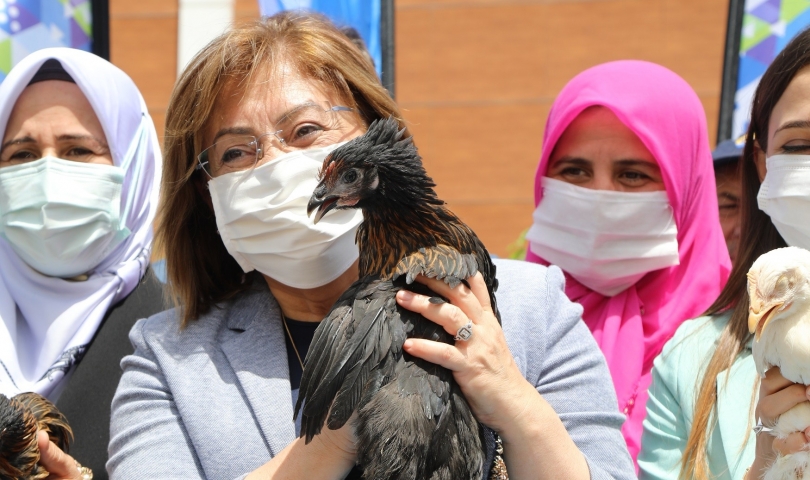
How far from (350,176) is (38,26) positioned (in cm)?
300

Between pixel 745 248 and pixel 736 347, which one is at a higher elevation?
pixel 745 248

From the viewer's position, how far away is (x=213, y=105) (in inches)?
113

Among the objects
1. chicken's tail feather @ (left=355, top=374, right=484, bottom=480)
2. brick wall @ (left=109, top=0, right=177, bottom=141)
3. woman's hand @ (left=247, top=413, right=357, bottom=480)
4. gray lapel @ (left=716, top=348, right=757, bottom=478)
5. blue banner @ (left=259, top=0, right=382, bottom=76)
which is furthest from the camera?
brick wall @ (left=109, top=0, right=177, bottom=141)

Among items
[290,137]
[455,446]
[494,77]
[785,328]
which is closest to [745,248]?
[785,328]

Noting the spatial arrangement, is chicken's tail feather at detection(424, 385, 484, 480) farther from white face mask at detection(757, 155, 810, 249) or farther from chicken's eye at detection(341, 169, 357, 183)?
white face mask at detection(757, 155, 810, 249)

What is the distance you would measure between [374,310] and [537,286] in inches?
30.3

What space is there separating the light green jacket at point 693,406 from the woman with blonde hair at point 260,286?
441 mm

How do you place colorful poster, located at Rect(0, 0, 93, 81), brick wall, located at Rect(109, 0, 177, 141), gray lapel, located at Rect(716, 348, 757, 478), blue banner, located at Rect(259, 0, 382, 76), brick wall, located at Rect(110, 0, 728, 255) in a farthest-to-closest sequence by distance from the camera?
brick wall, located at Rect(109, 0, 177, 141) → brick wall, located at Rect(110, 0, 728, 255) → blue banner, located at Rect(259, 0, 382, 76) → colorful poster, located at Rect(0, 0, 93, 81) → gray lapel, located at Rect(716, 348, 757, 478)

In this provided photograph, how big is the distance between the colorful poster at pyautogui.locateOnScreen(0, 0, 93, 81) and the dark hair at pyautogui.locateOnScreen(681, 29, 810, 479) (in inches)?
141

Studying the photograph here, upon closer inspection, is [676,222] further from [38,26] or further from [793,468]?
[38,26]

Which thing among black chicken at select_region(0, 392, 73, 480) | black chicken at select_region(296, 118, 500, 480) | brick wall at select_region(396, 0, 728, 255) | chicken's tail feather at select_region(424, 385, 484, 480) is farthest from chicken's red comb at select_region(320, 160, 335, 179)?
brick wall at select_region(396, 0, 728, 255)

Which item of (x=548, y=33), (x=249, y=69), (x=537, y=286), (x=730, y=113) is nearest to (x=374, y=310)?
(x=537, y=286)

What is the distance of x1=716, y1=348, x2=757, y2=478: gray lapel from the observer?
8.69ft

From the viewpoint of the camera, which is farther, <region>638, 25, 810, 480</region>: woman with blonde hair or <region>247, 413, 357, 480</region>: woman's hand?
<region>638, 25, 810, 480</region>: woman with blonde hair
